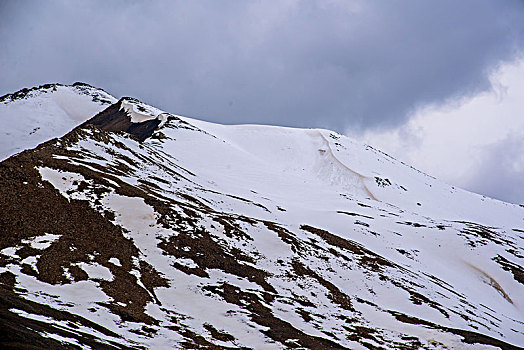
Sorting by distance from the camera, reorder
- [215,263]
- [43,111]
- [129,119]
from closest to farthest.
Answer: [215,263]
[129,119]
[43,111]

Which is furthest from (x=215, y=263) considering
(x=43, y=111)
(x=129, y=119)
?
(x=43, y=111)

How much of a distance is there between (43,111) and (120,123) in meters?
23.4

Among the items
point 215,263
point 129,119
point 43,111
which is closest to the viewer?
point 215,263

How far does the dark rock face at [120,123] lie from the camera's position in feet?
318

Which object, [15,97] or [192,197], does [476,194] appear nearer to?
[192,197]

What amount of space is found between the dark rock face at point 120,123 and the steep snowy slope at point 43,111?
434cm

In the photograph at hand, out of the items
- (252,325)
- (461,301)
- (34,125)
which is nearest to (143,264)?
(252,325)

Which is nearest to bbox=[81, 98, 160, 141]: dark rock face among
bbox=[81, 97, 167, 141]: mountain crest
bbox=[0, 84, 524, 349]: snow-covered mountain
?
bbox=[81, 97, 167, 141]: mountain crest

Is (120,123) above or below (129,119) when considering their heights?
below

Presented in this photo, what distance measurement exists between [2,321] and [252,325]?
54.8 ft

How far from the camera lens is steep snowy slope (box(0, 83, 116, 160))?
82.4 metres

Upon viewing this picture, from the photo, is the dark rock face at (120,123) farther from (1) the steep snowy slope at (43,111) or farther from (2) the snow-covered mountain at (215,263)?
(2) the snow-covered mountain at (215,263)

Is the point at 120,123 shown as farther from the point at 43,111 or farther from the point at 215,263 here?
the point at 215,263

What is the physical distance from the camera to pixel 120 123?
104 metres
